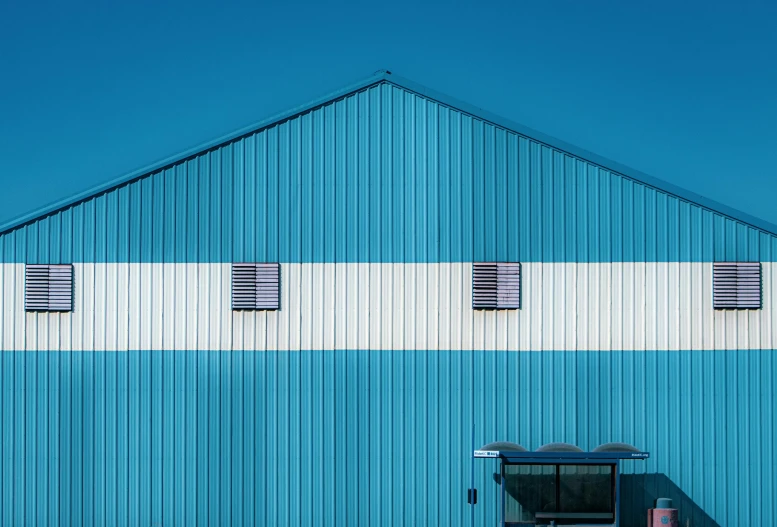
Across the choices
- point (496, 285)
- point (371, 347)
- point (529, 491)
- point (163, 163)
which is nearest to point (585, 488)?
point (529, 491)

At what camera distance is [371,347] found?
17.2 m

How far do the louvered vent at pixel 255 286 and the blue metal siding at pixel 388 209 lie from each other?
0.33 m

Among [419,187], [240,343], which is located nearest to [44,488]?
[240,343]

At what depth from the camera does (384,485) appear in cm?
1700

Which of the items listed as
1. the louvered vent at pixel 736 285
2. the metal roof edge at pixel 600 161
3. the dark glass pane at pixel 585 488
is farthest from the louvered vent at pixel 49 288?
the louvered vent at pixel 736 285

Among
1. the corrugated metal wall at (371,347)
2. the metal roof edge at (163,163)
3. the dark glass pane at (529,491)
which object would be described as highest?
the metal roof edge at (163,163)

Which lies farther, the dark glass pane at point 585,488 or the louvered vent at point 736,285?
the louvered vent at point 736,285

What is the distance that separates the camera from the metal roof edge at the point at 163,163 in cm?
1731

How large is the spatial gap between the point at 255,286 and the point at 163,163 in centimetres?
374

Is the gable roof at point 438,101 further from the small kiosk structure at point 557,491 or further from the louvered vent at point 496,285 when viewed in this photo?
the small kiosk structure at point 557,491

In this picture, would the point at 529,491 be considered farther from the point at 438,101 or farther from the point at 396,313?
the point at 438,101

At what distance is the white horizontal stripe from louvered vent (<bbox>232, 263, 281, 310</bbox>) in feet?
0.71

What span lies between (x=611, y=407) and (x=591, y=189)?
5226 millimetres

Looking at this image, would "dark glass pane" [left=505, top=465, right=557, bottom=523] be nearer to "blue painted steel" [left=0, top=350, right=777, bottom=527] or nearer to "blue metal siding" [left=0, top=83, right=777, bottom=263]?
"blue painted steel" [left=0, top=350, right=777, bottom=527]
